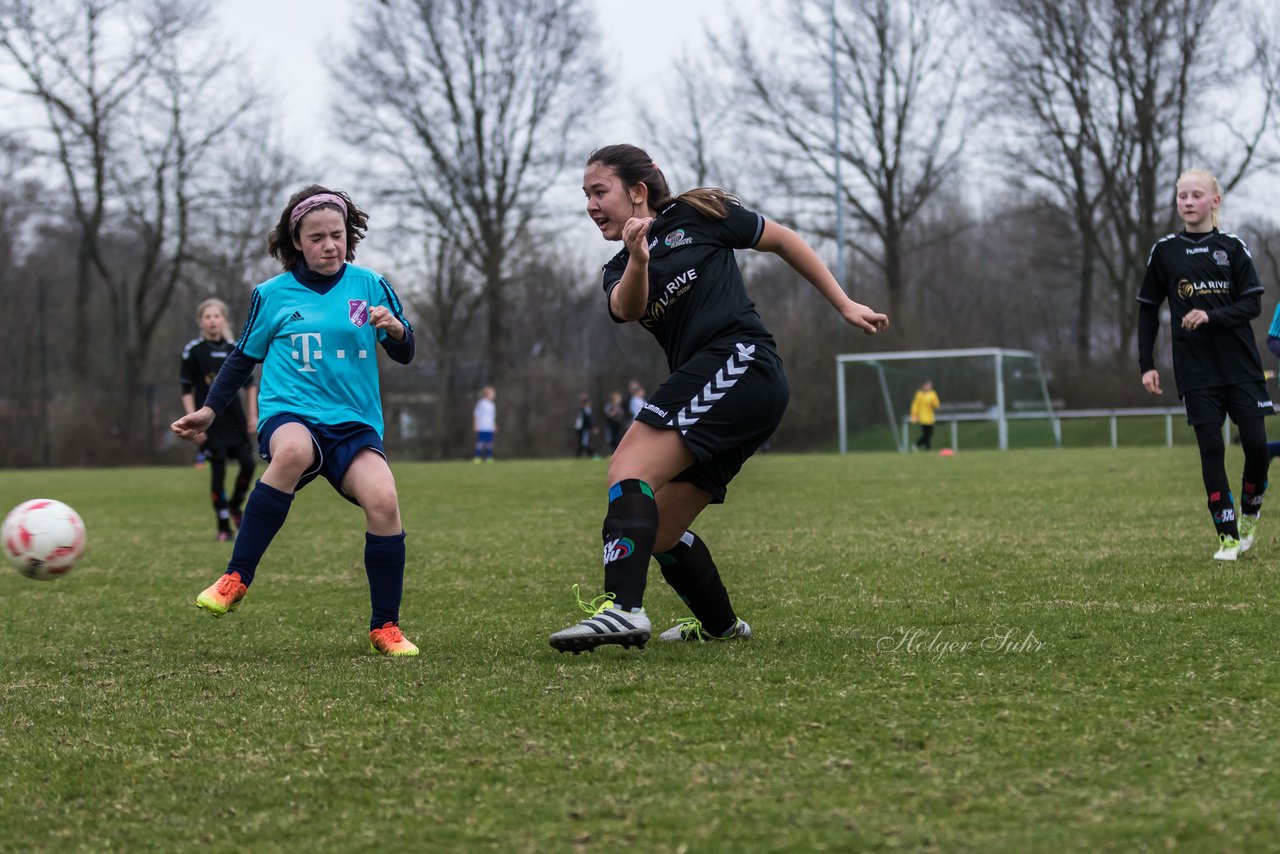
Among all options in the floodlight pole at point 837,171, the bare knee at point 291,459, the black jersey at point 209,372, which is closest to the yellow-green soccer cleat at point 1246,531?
the bare knee at point 291,459

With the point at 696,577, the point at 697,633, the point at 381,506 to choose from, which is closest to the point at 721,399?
the point at 696,577

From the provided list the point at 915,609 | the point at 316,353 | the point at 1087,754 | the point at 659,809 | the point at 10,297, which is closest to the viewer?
the point at 659,809

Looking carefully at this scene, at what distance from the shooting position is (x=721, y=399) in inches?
167

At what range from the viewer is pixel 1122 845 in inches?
89.9

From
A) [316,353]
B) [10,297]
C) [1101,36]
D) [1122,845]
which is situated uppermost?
[1101,36]

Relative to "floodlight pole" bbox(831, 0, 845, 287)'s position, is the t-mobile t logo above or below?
below

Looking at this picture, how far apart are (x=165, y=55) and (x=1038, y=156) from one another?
922 inches

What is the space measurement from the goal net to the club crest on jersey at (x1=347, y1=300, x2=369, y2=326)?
27.7m

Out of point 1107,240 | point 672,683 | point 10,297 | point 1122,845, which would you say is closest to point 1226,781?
point 1122,845

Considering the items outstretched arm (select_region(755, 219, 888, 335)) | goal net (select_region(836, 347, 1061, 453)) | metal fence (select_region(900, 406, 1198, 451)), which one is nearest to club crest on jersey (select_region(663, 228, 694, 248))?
outstretched arm (select_region(755, 219, 888, 335))

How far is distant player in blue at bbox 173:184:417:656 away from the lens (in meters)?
4.82

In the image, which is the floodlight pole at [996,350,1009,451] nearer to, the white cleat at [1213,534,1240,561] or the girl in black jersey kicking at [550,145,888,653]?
the white cleat at [1213,534,1240,561]

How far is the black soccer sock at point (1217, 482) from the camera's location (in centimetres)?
664

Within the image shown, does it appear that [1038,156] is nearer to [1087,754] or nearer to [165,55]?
[165,55]
